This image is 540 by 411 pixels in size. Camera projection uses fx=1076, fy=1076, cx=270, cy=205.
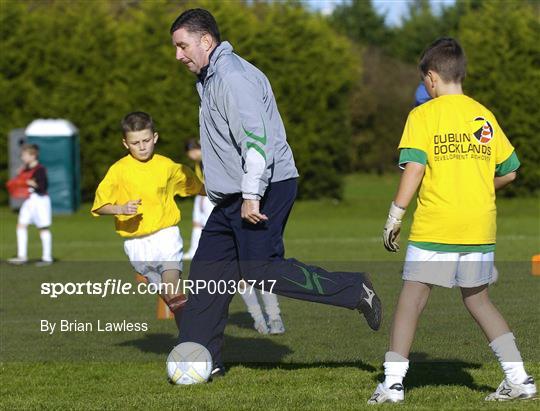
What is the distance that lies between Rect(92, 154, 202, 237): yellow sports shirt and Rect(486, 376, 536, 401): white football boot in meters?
2.80

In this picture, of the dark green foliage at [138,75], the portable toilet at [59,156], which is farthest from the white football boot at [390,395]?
the portable toilet at [59,156]

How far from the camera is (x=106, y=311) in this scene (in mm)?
9922

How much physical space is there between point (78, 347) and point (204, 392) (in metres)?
2.29

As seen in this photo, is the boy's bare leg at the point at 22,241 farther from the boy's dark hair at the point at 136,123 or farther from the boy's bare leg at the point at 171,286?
the boy's bare leg at the point at 171,286

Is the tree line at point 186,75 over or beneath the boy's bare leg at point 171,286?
over

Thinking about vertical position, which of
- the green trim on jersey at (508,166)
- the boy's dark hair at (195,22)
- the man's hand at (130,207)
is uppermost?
the boy's dark hair at (195,22)

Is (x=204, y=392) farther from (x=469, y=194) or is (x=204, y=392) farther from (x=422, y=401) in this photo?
(x=469, y=194)

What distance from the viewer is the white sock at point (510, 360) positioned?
535 cm

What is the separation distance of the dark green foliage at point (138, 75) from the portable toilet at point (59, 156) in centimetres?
49

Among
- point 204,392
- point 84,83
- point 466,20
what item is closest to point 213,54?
point 204,392

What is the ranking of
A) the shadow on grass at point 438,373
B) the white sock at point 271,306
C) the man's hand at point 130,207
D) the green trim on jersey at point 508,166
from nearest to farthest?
1. the green trim on jersey at point 508,166
2. the shadow on grass at point 438,373
3. the man's hand at point 130,207
4. the white sock at point 271,306

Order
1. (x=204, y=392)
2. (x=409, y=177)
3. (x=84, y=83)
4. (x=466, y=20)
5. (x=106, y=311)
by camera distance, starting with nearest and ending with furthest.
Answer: (x=409, y=177), (x=204, y=392), (x=106, y=311), (x=84, y=83), (x=466, y=20)

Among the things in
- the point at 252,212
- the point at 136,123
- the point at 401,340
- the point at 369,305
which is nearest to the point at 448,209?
the point at 401,340

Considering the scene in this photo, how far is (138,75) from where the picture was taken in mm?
26469
